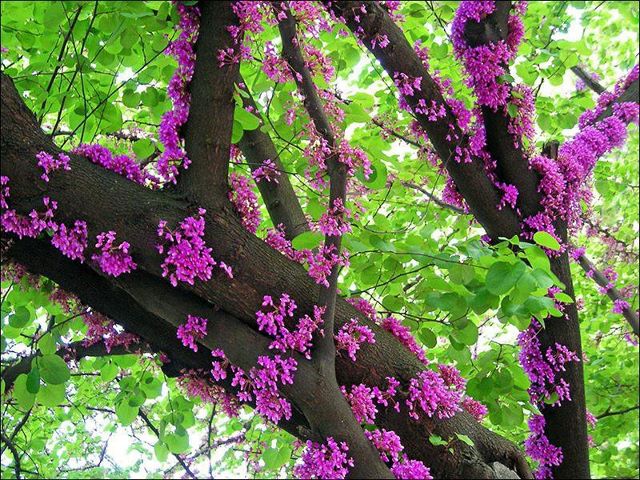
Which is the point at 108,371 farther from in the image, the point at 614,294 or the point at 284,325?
the point at 614,294

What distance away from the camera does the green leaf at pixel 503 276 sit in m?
2.20

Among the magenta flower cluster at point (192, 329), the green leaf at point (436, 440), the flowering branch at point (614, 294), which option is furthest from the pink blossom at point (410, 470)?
the flowering branch at point (614, 294)

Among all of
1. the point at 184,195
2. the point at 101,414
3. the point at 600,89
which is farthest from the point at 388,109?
the point at 101,414

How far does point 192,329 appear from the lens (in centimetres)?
245

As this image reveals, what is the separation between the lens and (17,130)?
2355 mm

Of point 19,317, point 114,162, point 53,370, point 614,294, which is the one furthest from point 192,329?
point 614,294

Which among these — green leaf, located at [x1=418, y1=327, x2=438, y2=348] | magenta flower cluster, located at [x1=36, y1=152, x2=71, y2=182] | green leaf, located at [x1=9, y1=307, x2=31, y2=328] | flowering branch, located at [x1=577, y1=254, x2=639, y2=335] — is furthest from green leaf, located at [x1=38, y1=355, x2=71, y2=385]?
flowering branch, located at [x1=577, y1=254, x2=639, y2=335]

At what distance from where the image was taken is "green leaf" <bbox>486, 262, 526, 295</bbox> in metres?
2.20

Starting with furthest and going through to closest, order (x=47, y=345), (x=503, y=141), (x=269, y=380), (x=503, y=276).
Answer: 1. (x=503, y=141)
2. (x=47, y=345)
3. (x=269, y=380)
4. (x=503, y=276)

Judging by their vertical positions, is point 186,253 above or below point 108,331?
below

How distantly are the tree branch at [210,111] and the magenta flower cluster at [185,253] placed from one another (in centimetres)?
17

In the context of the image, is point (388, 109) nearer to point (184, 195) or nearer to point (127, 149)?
point (127, 149)

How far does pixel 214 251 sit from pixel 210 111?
22.7 inches

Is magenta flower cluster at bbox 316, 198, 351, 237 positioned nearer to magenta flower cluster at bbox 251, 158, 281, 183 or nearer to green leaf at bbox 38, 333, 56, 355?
magenta flower cluster at bbox 251, 158, 281, 183
